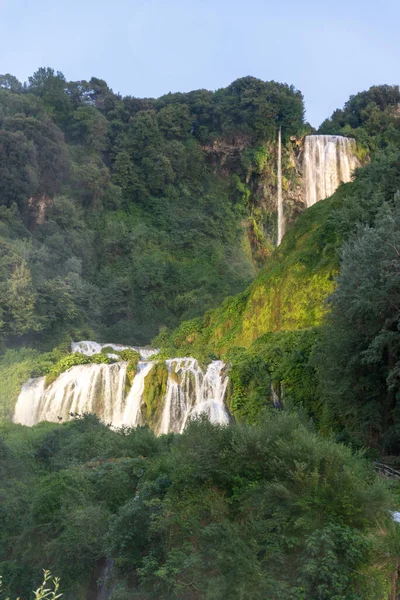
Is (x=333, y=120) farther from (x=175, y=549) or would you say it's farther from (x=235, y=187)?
(x=175, y=549)

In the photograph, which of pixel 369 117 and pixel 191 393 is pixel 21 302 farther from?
pixel 369 117

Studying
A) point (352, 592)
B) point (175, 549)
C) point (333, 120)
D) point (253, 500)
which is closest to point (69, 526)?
point (175, 549)

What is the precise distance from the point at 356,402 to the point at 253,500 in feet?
25.5

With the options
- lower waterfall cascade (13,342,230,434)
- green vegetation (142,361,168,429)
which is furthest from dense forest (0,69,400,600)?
green vegetation (142,361,168,429)

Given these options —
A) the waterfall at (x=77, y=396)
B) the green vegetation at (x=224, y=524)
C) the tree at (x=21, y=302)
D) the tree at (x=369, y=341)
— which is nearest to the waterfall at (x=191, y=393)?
the waterfall at (x=77, y=396)

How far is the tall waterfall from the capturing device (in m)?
57.7

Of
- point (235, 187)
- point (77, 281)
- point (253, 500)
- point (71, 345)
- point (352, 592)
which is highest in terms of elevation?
point (235, 187)

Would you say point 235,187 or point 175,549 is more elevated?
point 235,187

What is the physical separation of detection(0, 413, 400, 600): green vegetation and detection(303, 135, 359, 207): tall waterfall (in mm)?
48431

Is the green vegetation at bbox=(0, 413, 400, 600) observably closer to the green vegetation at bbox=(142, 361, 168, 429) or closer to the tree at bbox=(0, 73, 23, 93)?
the green vegetation at bbox=(142, 361, 168, 429)

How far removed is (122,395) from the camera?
27.7 metres

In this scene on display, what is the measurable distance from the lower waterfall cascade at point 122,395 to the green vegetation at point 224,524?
11.0 metres

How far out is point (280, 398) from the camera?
2164 centimetres

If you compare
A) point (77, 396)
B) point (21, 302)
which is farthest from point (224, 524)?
point (21, 302)
